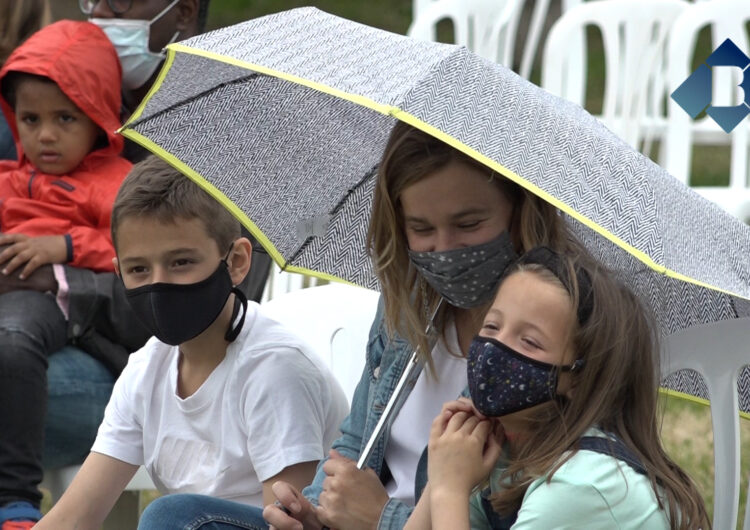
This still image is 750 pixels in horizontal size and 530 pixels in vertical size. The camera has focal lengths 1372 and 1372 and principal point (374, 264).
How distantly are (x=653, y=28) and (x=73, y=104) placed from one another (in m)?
4.13

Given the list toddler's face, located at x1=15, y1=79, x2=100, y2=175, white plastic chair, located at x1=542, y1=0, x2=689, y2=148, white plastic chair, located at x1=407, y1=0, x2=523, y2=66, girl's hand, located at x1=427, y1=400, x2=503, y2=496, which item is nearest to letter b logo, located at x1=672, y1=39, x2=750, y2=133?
white plastic chair, located at x1=542, y1=0, x2=689, y2=148

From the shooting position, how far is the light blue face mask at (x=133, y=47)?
3812mm

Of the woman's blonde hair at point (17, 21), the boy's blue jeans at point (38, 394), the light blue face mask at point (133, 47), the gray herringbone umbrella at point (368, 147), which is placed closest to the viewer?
the gray herringbone umbrella at point (368, 147)

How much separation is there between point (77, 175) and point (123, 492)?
0.86 m

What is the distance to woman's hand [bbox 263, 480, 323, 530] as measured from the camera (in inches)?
95.3

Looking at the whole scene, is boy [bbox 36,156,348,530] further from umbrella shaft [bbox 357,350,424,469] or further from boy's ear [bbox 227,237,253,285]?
umbrella shaft [bbox 357,350,424,469]

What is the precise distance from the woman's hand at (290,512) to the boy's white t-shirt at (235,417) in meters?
0.23

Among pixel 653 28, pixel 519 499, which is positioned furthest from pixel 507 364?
pixel 653 28

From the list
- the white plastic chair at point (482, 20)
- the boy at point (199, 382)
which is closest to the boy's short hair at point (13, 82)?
the boy at point (199, 382)

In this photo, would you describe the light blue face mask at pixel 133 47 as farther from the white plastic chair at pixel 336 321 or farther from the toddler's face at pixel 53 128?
the white plastic chair at pixel 336 321

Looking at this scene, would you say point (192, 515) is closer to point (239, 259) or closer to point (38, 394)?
point (239, 259)

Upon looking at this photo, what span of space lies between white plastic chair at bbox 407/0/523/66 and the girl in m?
4.50

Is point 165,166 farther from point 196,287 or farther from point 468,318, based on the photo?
point 468,318

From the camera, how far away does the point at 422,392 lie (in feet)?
8.61
